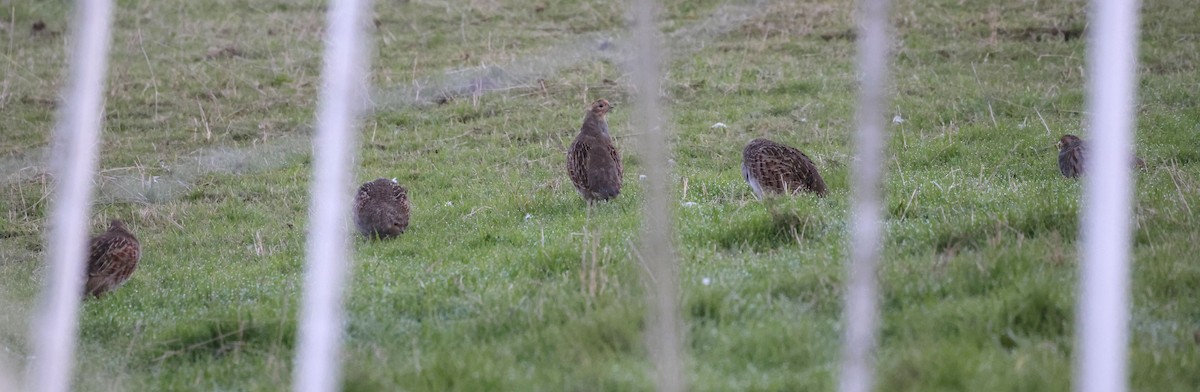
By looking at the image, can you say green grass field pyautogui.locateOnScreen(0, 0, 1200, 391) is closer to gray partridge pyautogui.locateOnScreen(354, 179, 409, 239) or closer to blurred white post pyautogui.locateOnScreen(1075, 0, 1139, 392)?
gray partridge pyautogui.locateOnScreen(354, 179, 409, 239)

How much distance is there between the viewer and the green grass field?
4598 millimetres

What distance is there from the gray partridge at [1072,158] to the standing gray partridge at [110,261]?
644 centimetres

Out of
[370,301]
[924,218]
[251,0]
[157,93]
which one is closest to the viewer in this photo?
[370,301]

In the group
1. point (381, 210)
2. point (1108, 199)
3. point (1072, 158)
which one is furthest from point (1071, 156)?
point (1108, 199)

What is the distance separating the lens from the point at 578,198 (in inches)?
354

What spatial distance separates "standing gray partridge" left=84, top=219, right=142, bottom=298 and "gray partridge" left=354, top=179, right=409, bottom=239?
152cm

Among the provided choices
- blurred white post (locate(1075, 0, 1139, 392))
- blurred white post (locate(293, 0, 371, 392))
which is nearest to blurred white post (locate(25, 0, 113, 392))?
blurred white post (locate(293, 0, 371, 392))

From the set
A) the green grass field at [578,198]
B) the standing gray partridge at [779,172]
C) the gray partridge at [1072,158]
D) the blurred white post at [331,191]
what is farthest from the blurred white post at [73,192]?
the gray partridge at [1072,158]

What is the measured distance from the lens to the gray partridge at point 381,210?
26.5ft

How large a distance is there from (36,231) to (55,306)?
6.70m

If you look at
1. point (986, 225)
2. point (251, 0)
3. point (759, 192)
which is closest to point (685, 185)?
Result: point (759, 192)

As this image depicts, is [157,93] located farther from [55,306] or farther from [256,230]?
[55,306]

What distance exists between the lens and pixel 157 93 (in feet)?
45.0

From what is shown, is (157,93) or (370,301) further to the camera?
(157,93)
